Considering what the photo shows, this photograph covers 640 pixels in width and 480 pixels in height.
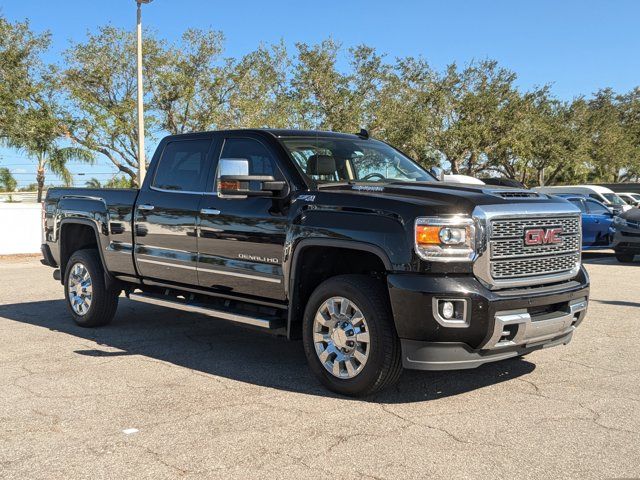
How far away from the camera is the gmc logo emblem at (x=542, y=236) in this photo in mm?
4965

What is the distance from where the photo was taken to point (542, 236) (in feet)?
16.6

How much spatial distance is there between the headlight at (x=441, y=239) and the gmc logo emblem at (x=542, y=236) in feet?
1.84

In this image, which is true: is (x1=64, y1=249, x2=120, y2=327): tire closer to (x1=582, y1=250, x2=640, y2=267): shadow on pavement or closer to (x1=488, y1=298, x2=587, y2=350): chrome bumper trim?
(x1=488, y1=298, x2=587, y2=350): chrome bumper trim

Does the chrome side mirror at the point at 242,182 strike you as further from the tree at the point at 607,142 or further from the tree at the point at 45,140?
the tree at the point at 607,142

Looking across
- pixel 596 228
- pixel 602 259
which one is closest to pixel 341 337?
pixel 602 259

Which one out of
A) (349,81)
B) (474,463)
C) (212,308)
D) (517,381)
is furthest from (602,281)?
(349,81)

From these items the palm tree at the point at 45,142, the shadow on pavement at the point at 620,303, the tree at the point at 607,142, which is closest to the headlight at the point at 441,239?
the shadow on pavement at the point at 620,303

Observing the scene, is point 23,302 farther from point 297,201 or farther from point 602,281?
point 602,281

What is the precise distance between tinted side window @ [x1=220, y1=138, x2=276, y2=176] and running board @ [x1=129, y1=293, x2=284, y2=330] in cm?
122

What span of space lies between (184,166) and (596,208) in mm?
13572

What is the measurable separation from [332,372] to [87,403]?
1765 millimetres

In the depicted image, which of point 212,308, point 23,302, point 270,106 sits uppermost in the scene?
point 270,106

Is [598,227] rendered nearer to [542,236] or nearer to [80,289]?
[542,236]

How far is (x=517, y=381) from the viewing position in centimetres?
549
